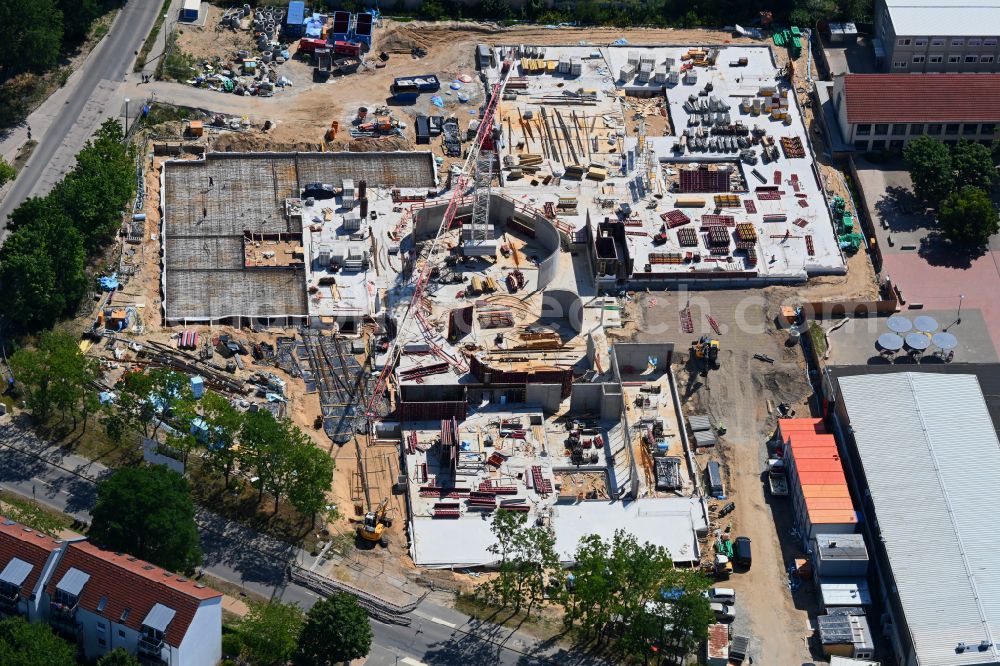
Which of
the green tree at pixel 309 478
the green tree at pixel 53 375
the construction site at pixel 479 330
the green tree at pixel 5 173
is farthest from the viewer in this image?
the green tree at pixel 5 173

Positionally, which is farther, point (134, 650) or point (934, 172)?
point (934, 172)

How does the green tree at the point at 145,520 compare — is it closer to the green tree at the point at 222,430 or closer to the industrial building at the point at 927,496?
the green tree at the point at 222,430

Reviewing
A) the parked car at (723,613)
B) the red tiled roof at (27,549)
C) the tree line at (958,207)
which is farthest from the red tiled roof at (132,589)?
the tree line at (958,207)

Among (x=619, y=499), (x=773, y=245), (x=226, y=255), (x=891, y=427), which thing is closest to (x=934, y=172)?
(x=773, y=245)

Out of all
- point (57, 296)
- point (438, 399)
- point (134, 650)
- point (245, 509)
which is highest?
point (57, 296)

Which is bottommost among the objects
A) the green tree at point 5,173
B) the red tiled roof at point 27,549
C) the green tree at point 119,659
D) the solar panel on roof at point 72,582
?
the green tree at point 119,659

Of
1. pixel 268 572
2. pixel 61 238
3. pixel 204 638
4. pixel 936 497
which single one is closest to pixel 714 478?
pixel 936 497

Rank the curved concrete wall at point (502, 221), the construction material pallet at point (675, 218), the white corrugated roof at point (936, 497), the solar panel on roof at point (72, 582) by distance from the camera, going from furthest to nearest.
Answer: the construction material pallet at point (675, 218) → the curved concrete wall at point (502, 221) → the white corrugated roof at point (936, 497) → the solar panel on roof at point (72, 582)

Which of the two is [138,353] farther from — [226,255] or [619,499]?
[619,499]
